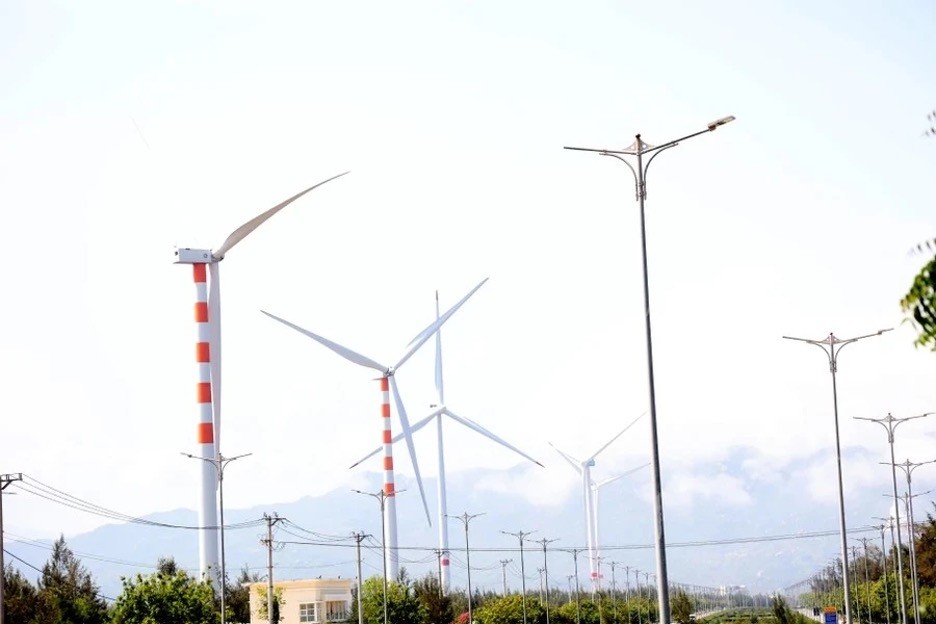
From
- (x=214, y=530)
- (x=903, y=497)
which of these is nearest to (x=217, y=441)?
(x=214, y=530)

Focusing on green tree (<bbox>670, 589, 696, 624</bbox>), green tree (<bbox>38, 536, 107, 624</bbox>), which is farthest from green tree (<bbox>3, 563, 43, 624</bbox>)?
green tree (<bbox>670, 589, 696, 624</bbox>)

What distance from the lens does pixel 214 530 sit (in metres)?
97.8

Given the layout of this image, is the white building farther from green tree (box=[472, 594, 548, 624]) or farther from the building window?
green tree (box=[472, 594, 548, 624])

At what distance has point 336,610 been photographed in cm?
13525

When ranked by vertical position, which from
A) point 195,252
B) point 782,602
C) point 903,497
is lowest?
point 782,602

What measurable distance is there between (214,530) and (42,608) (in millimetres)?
11016

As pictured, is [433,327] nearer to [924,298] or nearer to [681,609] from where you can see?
[681,609]

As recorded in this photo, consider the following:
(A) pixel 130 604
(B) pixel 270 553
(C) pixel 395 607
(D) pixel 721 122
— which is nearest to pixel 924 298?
(D) pixel 721 122

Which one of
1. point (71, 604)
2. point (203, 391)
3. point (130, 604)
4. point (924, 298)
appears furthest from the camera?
point (203, 391)

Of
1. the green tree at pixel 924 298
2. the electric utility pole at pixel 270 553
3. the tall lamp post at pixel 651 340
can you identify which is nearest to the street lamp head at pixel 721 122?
the tall lamp post at pixel 651 340

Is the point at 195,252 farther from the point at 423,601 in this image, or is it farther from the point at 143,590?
the point at 423,601

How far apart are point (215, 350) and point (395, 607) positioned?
24.0 meters

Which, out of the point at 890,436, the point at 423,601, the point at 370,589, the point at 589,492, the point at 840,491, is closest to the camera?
the point at 840,491

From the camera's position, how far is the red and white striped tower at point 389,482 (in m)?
128
